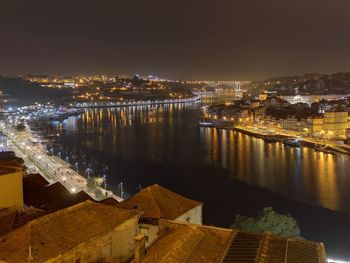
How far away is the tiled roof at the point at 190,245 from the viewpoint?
1.44m

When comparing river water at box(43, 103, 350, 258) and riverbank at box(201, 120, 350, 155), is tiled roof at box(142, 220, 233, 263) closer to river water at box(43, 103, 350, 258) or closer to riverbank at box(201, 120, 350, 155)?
river water at box(43, 103, 350, 258)

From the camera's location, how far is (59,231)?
A: 157 cm

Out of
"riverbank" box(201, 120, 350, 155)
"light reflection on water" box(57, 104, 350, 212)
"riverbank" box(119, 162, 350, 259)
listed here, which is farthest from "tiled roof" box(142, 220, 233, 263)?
"riverbank" box(201, 120, 350, 155)

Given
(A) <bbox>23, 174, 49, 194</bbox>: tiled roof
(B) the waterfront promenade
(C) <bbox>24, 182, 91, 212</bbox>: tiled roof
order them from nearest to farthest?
(C) <bbox>24, 182, 91, 212</bbox>: tiled roof, (A) <bbox>23, 174, 49, 194</bbox>: tiled roof, (B) the waterfront promenade

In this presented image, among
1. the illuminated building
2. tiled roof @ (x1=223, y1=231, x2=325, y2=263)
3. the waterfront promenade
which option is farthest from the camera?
the illuminated building

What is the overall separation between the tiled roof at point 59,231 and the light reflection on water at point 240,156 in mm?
4099

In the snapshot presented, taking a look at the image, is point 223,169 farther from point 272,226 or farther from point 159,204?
point 159,204

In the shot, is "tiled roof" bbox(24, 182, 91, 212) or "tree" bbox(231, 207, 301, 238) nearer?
"tree" bbox(231, 207, 301, 238)

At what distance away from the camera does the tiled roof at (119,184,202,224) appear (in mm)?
2178

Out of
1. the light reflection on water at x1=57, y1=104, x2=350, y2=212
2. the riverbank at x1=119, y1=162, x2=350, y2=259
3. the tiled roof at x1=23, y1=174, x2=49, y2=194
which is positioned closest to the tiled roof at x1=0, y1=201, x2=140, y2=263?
the tiled roof at x1=23, y1=174, x2=49, y2=194

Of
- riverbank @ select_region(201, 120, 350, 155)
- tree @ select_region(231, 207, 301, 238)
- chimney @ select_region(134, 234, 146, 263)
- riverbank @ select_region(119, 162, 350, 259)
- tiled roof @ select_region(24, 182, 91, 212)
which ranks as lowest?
riverbank @ select_region(119, 162, 350, 259)

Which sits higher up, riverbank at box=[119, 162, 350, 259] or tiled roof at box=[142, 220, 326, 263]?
tiled roof at box=[142, 220, 326, 263]

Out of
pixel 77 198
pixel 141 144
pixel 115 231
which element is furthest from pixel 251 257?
pixel 141 144

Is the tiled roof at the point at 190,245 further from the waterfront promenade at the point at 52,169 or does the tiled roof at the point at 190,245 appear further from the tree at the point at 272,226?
the waterfront promenade at the point at 52,169
